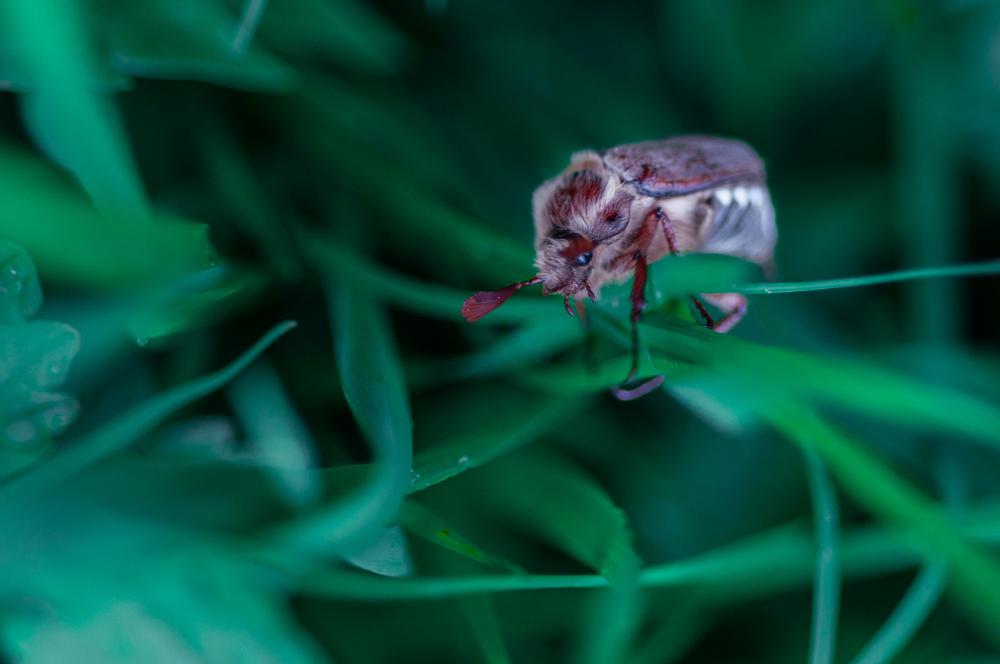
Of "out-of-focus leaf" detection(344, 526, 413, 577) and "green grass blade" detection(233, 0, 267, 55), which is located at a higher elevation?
"green grass blade" detection(233, 0, 267, 55)

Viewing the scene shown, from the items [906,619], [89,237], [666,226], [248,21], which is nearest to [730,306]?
[666,226]

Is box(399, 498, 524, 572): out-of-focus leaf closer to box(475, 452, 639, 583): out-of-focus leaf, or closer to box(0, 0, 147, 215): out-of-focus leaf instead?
box(475, 452, 639, 583): out-of-focus leaf

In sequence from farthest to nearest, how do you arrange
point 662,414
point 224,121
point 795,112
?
point 795,112 → point 662,414 → point 224,121

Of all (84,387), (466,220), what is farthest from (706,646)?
(84,387)

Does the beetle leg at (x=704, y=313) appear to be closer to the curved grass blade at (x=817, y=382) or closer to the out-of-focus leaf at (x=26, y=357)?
the curved grass blade at (x=817, y=382)

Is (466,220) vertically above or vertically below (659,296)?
above

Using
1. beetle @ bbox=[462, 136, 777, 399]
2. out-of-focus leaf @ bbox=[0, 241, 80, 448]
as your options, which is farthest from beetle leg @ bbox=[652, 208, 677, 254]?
out-of-focus leaf @ bbox=[0, 241, 80, 448]

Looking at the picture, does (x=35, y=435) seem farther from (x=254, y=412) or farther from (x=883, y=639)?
(x=883, y=639)

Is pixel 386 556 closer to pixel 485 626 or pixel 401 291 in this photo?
pixel 485 626
